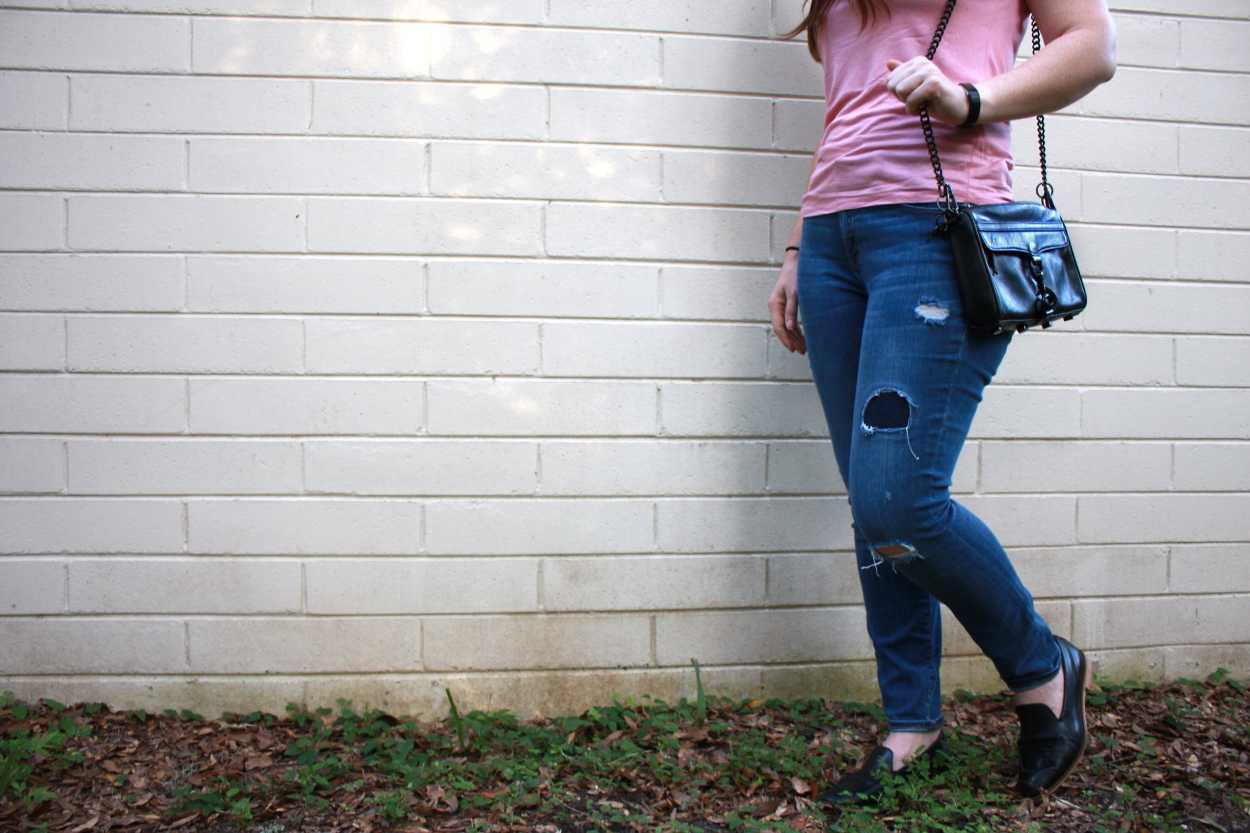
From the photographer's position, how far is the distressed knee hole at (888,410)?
1991 millimetres

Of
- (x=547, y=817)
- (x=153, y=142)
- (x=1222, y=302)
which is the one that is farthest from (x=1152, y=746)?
(x=153, y=142)

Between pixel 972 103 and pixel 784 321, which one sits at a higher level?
pixel 972 103

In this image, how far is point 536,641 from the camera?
2812 millimetres

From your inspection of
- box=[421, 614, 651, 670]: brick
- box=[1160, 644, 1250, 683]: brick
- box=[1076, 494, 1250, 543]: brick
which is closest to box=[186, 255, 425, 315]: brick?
box=[421, 614, 651, 670]: brick

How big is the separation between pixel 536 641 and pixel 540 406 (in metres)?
0.67

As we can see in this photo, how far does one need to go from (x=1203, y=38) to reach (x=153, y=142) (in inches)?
119

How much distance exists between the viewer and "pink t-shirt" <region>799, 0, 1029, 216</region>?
2.05 m

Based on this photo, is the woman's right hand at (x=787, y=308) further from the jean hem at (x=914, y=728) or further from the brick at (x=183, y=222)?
the brick at (x=183, y=222)

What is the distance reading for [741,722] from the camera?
2.75 meters

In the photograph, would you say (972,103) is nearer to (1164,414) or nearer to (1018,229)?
(1018,229)

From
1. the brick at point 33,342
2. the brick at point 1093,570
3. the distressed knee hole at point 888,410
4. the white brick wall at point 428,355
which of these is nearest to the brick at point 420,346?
the white brick wall at point 428,355

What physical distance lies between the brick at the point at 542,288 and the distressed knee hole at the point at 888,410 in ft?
3.03

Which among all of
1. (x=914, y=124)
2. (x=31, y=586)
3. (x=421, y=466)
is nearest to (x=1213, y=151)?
(x=914, y=124)

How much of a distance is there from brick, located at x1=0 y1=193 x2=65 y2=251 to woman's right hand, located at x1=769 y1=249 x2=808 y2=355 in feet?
6.30
